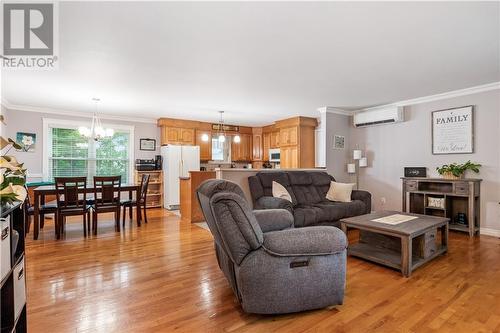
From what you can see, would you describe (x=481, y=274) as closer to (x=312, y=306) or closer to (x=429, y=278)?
(x=429, y=278)

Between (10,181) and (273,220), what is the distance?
188cm

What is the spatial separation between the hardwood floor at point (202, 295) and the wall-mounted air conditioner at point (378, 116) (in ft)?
8.22

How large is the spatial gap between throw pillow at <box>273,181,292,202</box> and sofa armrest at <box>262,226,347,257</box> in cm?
192

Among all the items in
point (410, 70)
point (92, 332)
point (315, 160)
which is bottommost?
point (92, 332)

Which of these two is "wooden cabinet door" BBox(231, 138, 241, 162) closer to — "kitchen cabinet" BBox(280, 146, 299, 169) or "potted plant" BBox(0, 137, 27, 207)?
"kitchen cabinet" BBox(280, 146, 299, 169)

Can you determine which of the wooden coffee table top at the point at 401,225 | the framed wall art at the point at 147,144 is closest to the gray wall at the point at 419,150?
the wooden coffee table top at the point at 401,225

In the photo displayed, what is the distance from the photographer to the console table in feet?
13.2

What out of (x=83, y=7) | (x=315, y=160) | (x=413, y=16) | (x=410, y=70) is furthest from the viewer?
(x=315, y=160)

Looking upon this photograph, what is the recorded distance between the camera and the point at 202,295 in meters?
2.21

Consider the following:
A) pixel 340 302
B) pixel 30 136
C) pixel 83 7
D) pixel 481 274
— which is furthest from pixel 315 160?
pixel 30 136

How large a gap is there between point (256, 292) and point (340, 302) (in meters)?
0.67

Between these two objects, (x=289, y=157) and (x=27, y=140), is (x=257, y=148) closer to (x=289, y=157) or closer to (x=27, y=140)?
Result: (x=289, y=157)

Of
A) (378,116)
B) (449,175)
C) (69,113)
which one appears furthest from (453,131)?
(69,113)

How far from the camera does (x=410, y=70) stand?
342 cm
